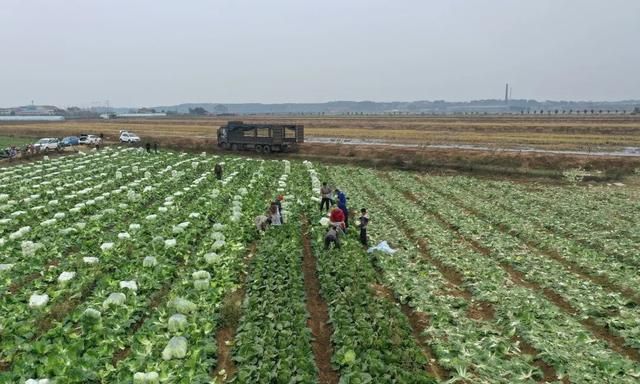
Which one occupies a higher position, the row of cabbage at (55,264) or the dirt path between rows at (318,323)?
the row of cabbage at (55,264)

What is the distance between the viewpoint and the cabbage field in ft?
28.4

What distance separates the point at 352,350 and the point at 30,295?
8279 mm

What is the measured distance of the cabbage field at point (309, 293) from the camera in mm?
8656

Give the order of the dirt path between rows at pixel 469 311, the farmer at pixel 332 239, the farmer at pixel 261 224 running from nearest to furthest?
the dirt path between rows at pixel 469 311 → the farmer at pixel 332 239 → the farmer at pixel 261 224

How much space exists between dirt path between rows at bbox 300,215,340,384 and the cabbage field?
0.05m

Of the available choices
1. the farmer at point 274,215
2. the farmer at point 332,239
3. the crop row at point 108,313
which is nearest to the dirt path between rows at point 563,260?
the farmer at point 332,239

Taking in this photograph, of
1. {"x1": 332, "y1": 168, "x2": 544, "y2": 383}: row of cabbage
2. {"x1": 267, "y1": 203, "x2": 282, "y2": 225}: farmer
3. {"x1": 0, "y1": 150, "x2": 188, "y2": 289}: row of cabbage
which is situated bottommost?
{"x1": 332, "y1": 168, "x2": 544, "y2": 383}: row of cabbage

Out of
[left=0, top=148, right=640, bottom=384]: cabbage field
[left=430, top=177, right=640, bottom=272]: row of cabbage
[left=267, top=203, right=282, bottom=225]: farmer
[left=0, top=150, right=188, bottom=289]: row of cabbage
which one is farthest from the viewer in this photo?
[left=267, top=203, right=282, bottom=225]: farmer

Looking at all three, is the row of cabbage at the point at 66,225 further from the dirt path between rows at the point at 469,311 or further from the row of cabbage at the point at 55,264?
the dirt path between rows at the point at 469,311

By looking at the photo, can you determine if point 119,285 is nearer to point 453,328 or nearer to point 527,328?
point 453,328

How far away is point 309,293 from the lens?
12578 mm

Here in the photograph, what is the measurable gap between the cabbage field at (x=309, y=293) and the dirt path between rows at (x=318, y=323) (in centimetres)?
5

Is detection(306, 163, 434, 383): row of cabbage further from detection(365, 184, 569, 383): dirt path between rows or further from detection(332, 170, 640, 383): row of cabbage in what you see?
detection(332, 170, 640, 383): row of cabbage

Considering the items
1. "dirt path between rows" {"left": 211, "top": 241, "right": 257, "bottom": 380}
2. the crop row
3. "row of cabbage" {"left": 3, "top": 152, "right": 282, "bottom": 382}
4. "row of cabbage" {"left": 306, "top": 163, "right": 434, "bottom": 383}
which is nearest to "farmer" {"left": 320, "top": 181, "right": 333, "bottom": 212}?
"row of cabbage" {"left": 3, "top": 152, "right": 282, "bottom": 382}
